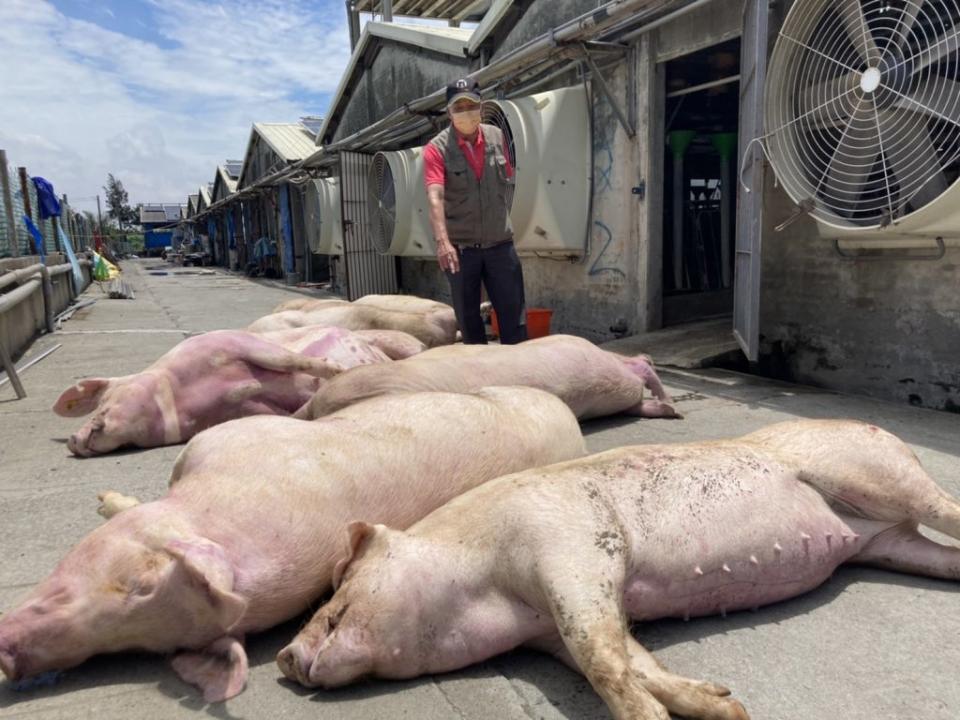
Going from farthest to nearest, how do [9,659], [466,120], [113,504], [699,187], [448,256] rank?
[699,187], [466,120], [448,256], [113,504], [9,659]

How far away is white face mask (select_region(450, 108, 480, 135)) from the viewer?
509cm

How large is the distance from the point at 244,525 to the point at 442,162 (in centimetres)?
367

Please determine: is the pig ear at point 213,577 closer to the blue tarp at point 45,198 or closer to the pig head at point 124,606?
the pig head at point 124,606

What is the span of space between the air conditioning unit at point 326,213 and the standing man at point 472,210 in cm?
954

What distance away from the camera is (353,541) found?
2.10 meters

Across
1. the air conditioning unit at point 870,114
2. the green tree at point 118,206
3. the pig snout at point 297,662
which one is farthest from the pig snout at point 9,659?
the green tree at point 118,206

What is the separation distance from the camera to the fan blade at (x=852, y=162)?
Result: 430 cm

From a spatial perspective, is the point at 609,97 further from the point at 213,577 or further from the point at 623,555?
the point at 213,577

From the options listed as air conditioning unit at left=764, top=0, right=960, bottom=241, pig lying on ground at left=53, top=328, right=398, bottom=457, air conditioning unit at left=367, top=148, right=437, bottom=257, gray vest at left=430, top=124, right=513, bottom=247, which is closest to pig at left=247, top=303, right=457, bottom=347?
gray vest at left=430, top=124, right=513, bottom=247

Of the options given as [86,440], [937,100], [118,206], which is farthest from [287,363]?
[118,206]

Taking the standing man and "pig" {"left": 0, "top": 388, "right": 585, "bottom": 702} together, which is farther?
the standing man

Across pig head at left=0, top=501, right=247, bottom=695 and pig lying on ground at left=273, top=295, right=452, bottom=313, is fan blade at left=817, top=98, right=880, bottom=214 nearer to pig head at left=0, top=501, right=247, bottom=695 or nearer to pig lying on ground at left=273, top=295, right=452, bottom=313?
pig lying on ground at left=273, top=295, right=452, bottom=313

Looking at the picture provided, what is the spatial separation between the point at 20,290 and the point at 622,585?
24.8 feet

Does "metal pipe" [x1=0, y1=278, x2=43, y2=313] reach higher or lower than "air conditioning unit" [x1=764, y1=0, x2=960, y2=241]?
lower
